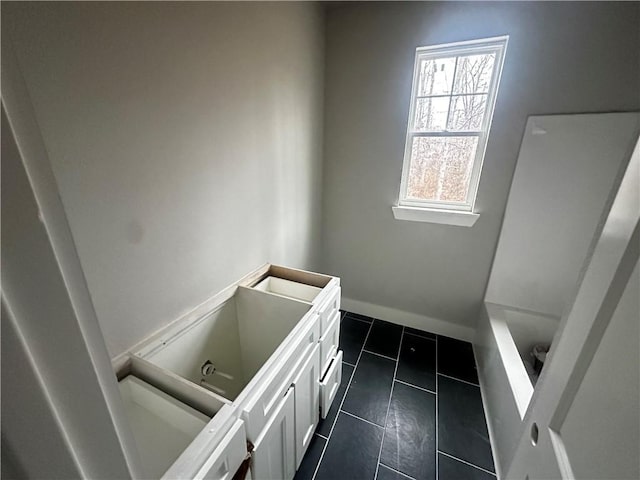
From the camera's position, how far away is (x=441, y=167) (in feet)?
6.61

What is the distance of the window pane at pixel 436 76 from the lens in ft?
6.00

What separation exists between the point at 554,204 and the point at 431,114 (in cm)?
103

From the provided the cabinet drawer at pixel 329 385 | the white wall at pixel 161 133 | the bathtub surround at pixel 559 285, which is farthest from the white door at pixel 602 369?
the white wall at pixel 161 133

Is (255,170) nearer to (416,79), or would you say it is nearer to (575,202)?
(416,79)

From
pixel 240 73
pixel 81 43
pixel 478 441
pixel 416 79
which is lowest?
pixel 478 441

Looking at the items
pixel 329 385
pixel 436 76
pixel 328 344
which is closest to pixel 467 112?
pixel 436 76

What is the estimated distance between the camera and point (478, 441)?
1481 mm

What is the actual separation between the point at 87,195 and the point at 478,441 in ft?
7.21

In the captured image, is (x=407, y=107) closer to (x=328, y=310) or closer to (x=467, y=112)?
(x=467, y=112)

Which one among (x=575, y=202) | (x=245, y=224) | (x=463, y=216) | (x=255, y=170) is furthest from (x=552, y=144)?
(x=245, y=224)

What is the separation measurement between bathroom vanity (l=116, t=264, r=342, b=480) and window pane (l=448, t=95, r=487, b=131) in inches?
58.7

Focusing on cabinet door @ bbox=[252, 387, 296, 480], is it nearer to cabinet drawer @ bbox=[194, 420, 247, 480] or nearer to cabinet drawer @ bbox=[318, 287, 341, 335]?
cabinet drawer @ bbox=[194, 420, 247, 480]

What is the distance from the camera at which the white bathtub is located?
128cm

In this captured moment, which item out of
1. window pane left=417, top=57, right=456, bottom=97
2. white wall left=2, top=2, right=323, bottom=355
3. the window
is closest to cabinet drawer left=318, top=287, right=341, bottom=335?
white wall left=2, top=2, right=323, bottom=355
